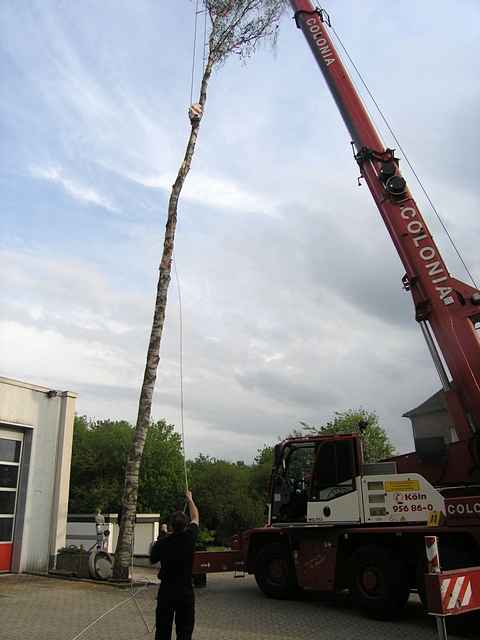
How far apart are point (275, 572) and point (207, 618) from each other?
2.33 metres

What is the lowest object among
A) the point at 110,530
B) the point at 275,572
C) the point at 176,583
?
the point at 176,583

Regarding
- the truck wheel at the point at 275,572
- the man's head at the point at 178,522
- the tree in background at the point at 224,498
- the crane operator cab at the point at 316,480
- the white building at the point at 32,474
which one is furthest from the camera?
the tree in background at the point at 224,498

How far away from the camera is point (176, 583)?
18.2 feet

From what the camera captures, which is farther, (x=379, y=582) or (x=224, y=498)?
(x=224, y=498)

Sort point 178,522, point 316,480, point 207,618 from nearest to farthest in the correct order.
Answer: point 178,522, point 207,618, point 316,480

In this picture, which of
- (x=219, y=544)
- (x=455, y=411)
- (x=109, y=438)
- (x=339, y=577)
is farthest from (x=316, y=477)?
(x=109, y=438)

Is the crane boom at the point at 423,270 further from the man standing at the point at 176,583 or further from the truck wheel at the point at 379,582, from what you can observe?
the man standing at the point at 176,583

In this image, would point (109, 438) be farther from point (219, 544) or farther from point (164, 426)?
point (219, 544)

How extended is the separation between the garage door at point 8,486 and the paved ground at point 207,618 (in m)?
1.63

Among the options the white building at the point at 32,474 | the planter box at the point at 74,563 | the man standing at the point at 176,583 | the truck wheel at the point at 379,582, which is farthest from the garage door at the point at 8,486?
the man standing at the point at 176,583

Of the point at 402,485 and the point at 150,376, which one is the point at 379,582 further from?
the point at 150,376

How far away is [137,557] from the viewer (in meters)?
19.9

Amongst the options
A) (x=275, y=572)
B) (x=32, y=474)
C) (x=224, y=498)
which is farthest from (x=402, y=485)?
(x=224, y=498)

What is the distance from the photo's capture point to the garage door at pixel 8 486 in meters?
13.5
